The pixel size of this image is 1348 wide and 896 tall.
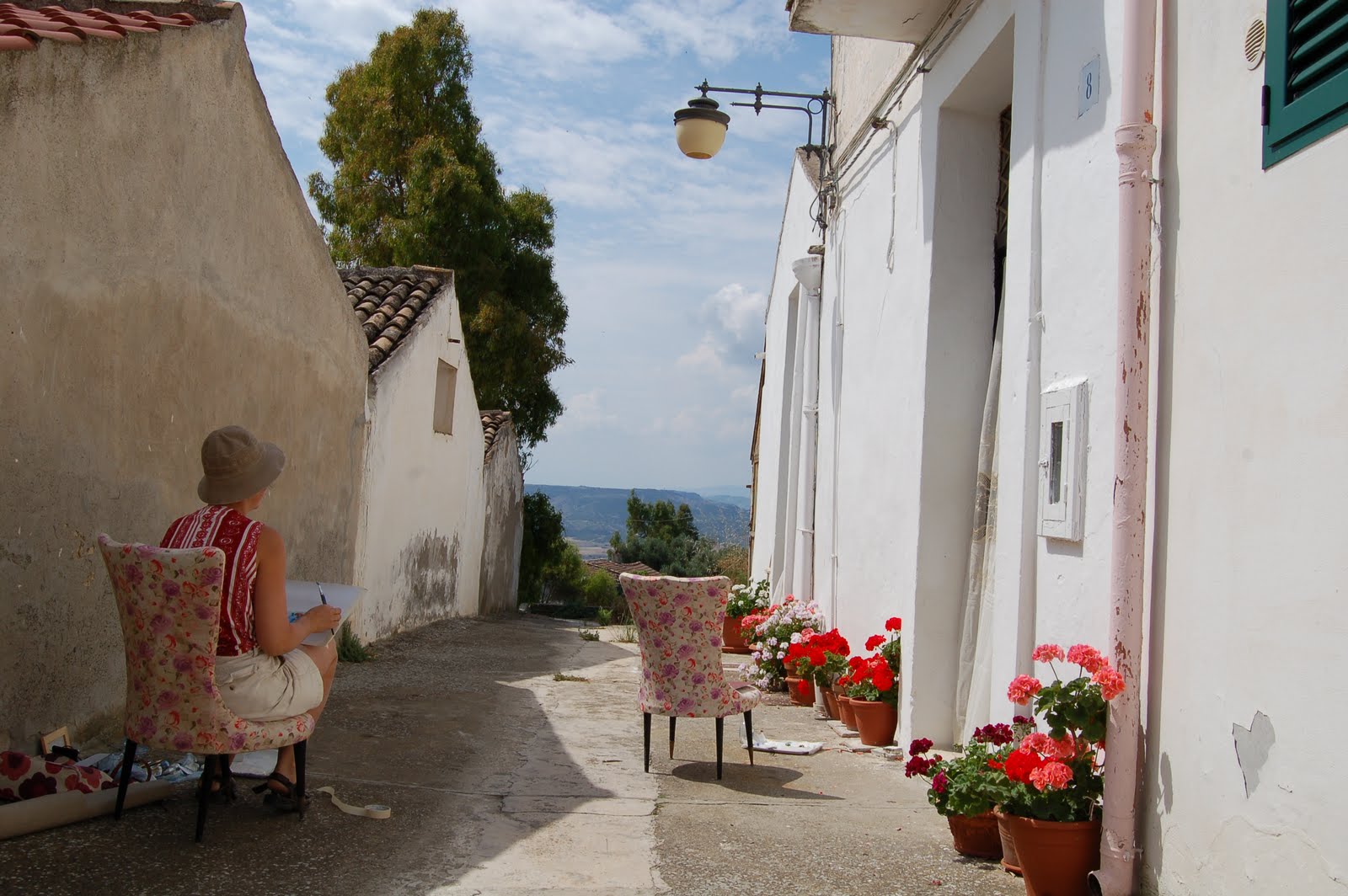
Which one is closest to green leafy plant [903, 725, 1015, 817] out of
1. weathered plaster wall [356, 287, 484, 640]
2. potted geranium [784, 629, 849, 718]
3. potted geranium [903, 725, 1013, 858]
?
potted geranium [903, 725, 1013, 858]

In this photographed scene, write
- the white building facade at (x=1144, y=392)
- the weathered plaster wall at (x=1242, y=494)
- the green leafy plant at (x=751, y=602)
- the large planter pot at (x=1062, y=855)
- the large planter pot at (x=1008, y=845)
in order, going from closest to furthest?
the weathered plaster wall at (x=1242, y=494)
the white building facade at (x=1144, y=392)
the large planter pot at (x=1062, y=855)
the large planter pot at (x=1008, y=845)
the green leafy plant at (x=751, y=602)

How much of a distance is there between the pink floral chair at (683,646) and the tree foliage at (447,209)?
17.4 m

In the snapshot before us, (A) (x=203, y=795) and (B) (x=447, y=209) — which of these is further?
(B) (x=447, y=209)

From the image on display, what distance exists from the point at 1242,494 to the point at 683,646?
10.5 ft

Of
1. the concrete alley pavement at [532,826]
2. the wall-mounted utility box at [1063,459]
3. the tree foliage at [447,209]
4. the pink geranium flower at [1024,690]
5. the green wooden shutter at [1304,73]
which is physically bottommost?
the concrete alley pavement at [532,826]

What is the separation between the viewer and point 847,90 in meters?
9.61

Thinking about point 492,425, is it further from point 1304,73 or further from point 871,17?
point 1304,73

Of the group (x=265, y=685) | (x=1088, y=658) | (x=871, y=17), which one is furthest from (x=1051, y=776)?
(x=871, y=17)

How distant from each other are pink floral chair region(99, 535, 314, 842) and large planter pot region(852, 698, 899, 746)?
13.0 ft

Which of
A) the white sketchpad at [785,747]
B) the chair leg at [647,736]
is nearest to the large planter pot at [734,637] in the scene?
the white sketchpad at [785,747]

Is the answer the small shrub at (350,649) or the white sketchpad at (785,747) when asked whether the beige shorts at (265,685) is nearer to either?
the white sketchpad at (785,747)

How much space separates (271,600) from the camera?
13.7 feet

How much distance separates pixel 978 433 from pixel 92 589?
483 centimetres

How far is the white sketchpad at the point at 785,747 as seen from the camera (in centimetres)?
665
